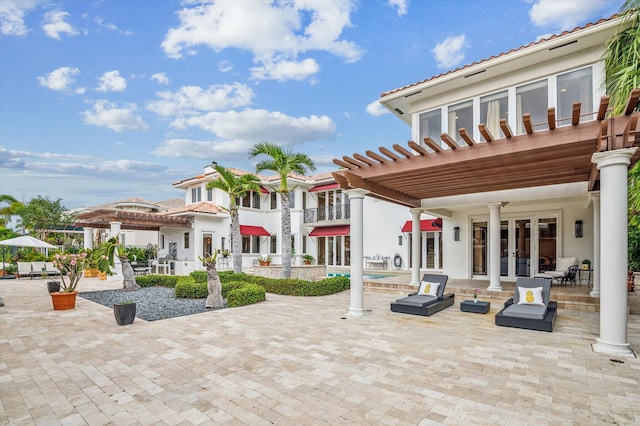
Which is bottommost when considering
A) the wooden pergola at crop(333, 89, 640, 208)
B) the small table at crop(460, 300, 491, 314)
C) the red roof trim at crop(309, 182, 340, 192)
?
the small table at crop(460, 300, 491, 314)

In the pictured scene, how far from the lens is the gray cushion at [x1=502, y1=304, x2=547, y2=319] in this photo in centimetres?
950

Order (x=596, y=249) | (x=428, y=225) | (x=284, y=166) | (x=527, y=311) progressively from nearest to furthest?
1. (x=527, y=311)
2. (x=596, y=249)
3. (x=284, y=166)
4. (x=428, y=225)

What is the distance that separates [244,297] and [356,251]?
5.26 metres

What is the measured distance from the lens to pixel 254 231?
29203 millimetres

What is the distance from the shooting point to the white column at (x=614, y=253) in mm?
7242

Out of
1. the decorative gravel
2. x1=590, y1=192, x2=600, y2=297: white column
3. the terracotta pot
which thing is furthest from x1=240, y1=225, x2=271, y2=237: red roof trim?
x1=590, y1=192, x2=600, y2=297: white column

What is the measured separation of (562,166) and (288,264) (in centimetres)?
1301

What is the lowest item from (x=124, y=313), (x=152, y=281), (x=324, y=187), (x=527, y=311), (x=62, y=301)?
(x=152, y=281)

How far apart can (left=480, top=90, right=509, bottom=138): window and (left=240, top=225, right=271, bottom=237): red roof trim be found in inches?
789

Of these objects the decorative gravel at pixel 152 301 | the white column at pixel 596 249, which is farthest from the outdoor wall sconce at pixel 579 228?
the decorative gravel at pixel 152 301

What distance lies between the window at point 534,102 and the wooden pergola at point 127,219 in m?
22.6

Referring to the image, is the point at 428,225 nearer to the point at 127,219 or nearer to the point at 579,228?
the point at 579,228

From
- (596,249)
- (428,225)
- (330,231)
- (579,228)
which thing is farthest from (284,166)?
(579,228)

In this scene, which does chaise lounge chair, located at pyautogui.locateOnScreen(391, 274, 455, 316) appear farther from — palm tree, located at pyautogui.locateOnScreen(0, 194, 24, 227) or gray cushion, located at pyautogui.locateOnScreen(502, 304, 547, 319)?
palm tree, located at pyautogui.locateOnScreen(0, 194, 24, 227)
